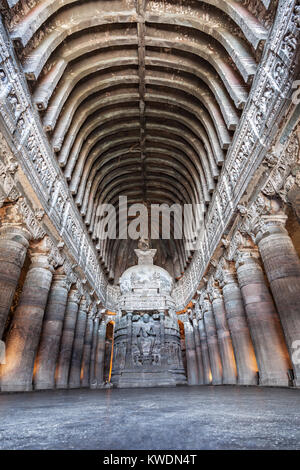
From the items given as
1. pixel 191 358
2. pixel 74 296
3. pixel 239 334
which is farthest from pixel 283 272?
pixel 191 358

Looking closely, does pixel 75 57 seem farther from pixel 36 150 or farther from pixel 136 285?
pixel 136 285

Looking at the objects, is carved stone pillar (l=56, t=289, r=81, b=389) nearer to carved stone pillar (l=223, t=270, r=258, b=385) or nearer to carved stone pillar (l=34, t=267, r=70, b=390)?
carved stone pillar (l=34, t=267, r=70, b=390)

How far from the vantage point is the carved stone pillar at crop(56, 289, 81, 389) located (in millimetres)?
10688

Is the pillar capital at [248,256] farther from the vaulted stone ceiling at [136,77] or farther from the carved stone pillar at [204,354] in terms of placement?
the carved stone pillar at [204,354]

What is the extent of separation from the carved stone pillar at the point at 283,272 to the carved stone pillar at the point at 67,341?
29.8 ft

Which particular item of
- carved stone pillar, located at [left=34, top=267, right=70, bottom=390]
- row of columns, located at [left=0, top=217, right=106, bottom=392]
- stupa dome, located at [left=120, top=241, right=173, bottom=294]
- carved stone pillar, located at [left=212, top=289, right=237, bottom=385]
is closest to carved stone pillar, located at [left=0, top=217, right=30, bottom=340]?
row of columns, located at [left=0, top=217, right=106, bottom=392]

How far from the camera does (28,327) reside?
8.27 meters

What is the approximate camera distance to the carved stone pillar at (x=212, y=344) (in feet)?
42.9

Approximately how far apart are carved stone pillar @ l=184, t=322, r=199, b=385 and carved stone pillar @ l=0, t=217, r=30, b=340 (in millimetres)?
14669

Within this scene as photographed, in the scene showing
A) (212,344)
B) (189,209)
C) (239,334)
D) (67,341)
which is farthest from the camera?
(189,209)

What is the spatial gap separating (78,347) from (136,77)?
47.8 feet

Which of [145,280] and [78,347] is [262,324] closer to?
[145,280]

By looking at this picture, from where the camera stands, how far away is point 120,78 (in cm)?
1268
